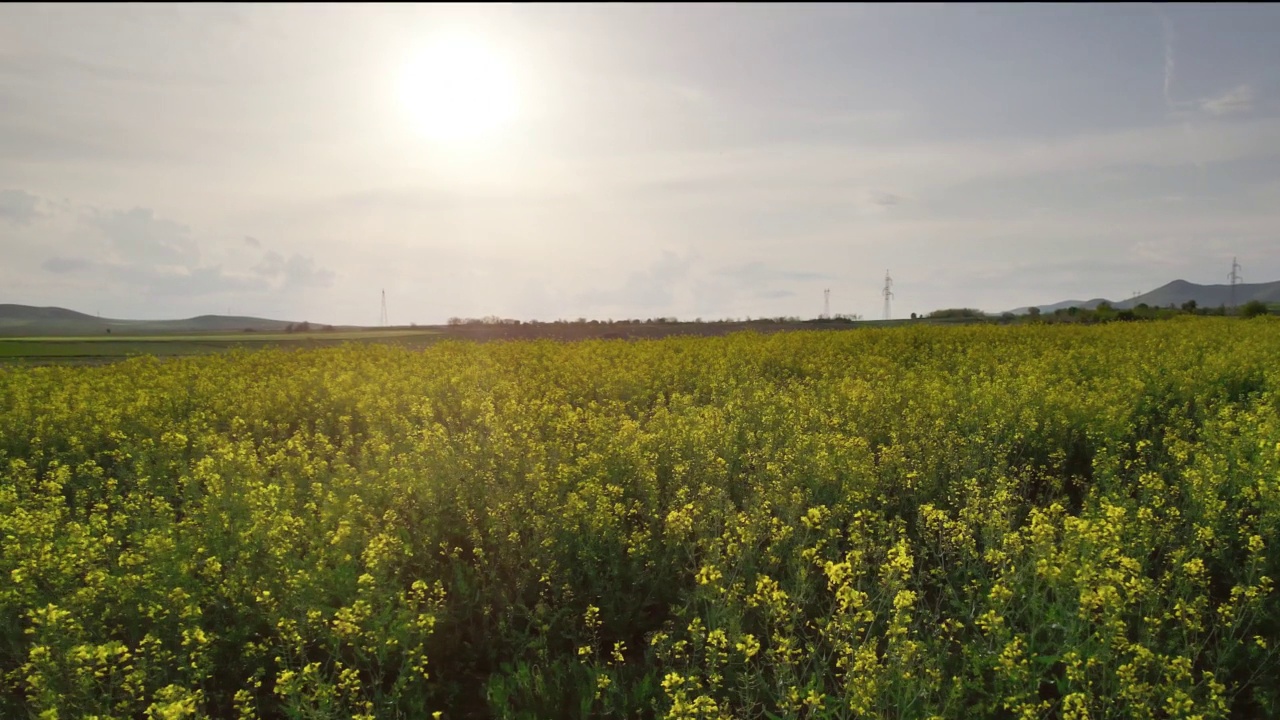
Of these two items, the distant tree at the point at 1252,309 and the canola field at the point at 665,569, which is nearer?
the canola field at the point at 665,569

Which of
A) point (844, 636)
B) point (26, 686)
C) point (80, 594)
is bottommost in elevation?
point (26, 686)

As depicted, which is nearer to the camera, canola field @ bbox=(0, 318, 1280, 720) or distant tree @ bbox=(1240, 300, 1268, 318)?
canola field @ bbox=(0, 318, 1280, 720)

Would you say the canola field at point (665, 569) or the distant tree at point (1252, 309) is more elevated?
the distant tree at point (1252, 309)

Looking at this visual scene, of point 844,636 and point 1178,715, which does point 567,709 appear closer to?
point 844,636

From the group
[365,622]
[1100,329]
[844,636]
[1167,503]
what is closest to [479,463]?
[365,622]

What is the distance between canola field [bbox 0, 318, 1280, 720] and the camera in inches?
161

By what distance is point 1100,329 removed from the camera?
2445cm

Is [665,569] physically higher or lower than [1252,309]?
lower

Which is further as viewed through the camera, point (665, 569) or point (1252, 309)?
point (1252, 309)

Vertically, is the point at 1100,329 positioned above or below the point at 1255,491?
above

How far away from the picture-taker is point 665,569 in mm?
5480

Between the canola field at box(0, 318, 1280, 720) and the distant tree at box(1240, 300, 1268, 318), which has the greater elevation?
the distant tree at box(1240, 300, 1268, 318)

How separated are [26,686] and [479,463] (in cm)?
355

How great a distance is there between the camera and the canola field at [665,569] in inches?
161
